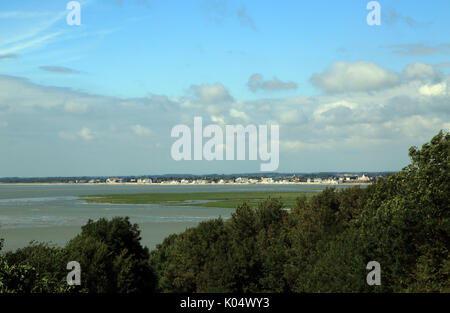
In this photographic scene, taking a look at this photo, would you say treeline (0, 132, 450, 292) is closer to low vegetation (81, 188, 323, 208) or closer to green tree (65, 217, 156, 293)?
green tree (65, 217, 156, 293)

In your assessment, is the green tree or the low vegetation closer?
the green tree

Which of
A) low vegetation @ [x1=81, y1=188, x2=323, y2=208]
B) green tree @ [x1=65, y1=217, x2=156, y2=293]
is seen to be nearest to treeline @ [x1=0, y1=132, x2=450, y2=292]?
green tree @ [x1=65, y1=217, x2=156, y2=293]

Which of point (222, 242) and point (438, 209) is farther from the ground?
point (438, 209)

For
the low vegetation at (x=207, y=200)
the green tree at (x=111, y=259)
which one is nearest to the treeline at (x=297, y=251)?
the green tree at (x=111, y=259)

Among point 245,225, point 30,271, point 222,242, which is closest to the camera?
point 30,271

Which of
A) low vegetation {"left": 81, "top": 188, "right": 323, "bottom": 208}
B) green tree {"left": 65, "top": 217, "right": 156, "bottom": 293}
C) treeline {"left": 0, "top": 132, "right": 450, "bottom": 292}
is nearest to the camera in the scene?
treeline {"left": 0, "top": 132, "right": 450, "bottom": 292}

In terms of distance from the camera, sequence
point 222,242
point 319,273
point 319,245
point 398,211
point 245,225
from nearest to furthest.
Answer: point 398,211 < point 319,273 < point 319,245 < point 222,242 < point 245,225
